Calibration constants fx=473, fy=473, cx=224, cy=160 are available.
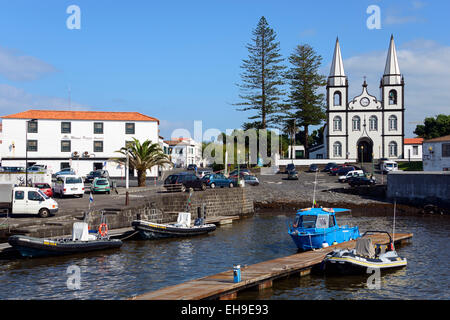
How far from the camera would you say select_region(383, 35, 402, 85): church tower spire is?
83938 millimetres

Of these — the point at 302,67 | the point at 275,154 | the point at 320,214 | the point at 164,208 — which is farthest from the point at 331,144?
the point at 320,214

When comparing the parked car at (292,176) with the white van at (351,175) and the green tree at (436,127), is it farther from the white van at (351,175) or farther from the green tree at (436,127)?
the green tree at (436,127)

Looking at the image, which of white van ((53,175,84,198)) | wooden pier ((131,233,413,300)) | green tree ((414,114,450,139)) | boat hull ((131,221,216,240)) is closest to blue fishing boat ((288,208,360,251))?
wooden pier ((131,233,413,300))

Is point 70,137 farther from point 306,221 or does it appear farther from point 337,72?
point 337,72

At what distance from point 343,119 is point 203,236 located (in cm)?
5908

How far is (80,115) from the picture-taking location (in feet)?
222

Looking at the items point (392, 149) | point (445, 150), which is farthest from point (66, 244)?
point (392, 149)

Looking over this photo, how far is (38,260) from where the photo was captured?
23359 mm

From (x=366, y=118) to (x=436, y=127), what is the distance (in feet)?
128

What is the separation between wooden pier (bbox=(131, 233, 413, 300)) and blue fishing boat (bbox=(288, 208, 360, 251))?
1.33 metres

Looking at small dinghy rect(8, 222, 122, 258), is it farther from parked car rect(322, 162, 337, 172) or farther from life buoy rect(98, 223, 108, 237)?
parked car rect(322, 162, 337, 172)

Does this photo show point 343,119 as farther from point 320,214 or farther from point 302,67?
point 320,214

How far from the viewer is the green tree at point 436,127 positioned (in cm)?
11169

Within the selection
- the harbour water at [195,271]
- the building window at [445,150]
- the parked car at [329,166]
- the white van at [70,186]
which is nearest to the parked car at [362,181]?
the building window at [445,150]
